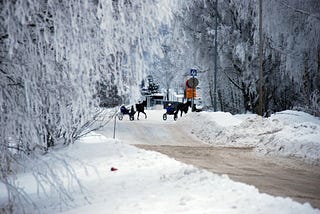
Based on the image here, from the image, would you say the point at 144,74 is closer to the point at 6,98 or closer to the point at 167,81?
the point at 6,98

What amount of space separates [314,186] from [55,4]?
5332 millimetres

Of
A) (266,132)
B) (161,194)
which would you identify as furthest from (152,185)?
(266,132)

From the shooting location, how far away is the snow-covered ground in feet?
17.7

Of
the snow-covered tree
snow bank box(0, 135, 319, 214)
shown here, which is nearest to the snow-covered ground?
snow bank box(0, 135, 319, 214)

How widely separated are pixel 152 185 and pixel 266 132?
32.9ft

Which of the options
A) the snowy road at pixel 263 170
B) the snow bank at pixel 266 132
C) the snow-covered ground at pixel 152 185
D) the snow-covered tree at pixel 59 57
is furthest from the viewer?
the snow bank at pixel 266 132

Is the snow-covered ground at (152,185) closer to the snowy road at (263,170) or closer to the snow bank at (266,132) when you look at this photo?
the snow bank at (266,132)

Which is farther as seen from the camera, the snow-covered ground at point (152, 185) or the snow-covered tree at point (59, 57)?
the snow-covered ground at point (152, 185)

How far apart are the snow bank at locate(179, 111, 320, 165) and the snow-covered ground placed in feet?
0.12

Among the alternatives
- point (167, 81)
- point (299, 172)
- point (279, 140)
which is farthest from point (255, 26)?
point (167, 81)

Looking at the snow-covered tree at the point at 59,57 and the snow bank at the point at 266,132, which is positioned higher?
the snow-covered tree at the point at 59,57

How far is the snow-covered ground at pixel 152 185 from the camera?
5383mm

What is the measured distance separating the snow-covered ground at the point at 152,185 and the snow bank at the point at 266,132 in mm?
38

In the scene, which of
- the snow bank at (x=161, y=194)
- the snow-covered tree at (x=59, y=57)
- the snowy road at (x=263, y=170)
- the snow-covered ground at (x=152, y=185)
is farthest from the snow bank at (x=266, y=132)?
the snow-covered tree at (x=59, y=57)
